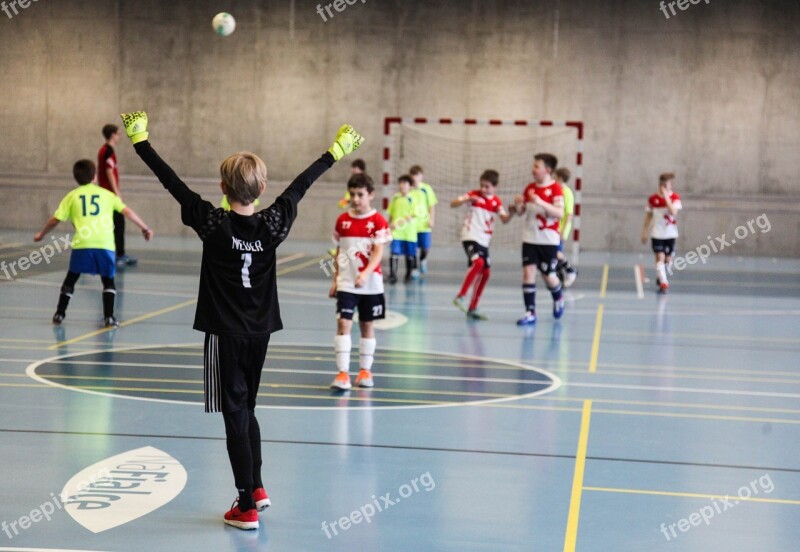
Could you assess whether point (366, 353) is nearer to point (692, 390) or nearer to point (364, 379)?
point (364, 379)

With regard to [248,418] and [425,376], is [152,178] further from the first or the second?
[248,418]

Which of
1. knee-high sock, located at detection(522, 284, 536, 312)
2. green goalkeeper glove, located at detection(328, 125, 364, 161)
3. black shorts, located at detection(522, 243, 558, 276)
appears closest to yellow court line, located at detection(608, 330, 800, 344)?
knee-high sock, located at detection(522, 284, 536, 312)

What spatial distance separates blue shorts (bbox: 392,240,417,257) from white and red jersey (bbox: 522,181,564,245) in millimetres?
4178

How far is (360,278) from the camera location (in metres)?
8.33

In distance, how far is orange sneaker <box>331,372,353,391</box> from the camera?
8344mm

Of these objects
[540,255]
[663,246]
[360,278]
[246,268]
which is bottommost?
[663,246]

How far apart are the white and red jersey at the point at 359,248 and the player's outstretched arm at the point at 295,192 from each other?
9.82ft

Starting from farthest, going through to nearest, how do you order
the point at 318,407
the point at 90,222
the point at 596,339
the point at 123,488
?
the point at 596,339
the point at 90,222
the point at 318,407
the point at 123,488

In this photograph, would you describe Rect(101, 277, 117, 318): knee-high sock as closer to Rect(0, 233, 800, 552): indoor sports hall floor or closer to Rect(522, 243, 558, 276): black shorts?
Rect(0, 233, 800, 552): indoor sports hall floor

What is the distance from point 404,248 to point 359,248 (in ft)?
27.1

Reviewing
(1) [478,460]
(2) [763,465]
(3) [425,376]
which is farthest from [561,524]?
(3) [425,376]

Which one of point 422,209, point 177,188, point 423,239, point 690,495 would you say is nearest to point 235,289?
point 177,188

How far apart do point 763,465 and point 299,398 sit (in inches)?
129

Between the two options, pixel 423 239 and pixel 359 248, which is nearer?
pixel 359 248
